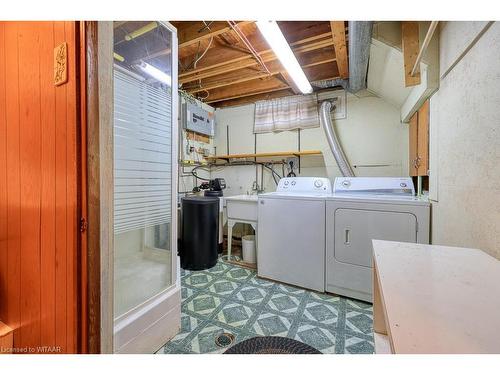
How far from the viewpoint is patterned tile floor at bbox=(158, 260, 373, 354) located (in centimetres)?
159

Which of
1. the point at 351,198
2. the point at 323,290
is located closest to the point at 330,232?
the point at 351,198

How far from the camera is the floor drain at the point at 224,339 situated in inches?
61.7

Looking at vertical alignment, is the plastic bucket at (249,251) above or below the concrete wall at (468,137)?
below

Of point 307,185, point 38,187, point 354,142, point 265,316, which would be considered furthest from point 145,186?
point 354,142

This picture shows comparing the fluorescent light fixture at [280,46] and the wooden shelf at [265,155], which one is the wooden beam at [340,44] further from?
the wooden shelf at [265,155]

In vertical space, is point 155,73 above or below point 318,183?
above

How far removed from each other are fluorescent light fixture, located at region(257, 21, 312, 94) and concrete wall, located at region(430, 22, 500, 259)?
3.53ft

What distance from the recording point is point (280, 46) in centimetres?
184

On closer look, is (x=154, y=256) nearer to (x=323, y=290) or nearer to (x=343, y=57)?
(x=323, y=290)

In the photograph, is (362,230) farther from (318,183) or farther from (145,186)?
(145,186)

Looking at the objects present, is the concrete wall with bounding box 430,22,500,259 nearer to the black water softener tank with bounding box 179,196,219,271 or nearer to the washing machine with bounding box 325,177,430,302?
→ the washing machine with bounding box 325,177,430,302

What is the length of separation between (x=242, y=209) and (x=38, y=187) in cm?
212

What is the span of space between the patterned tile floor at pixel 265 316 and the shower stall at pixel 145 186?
265 millimetres

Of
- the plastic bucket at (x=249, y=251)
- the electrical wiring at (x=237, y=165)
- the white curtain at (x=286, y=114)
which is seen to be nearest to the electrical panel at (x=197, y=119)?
the electrical wiring at (x=237, y=165)
